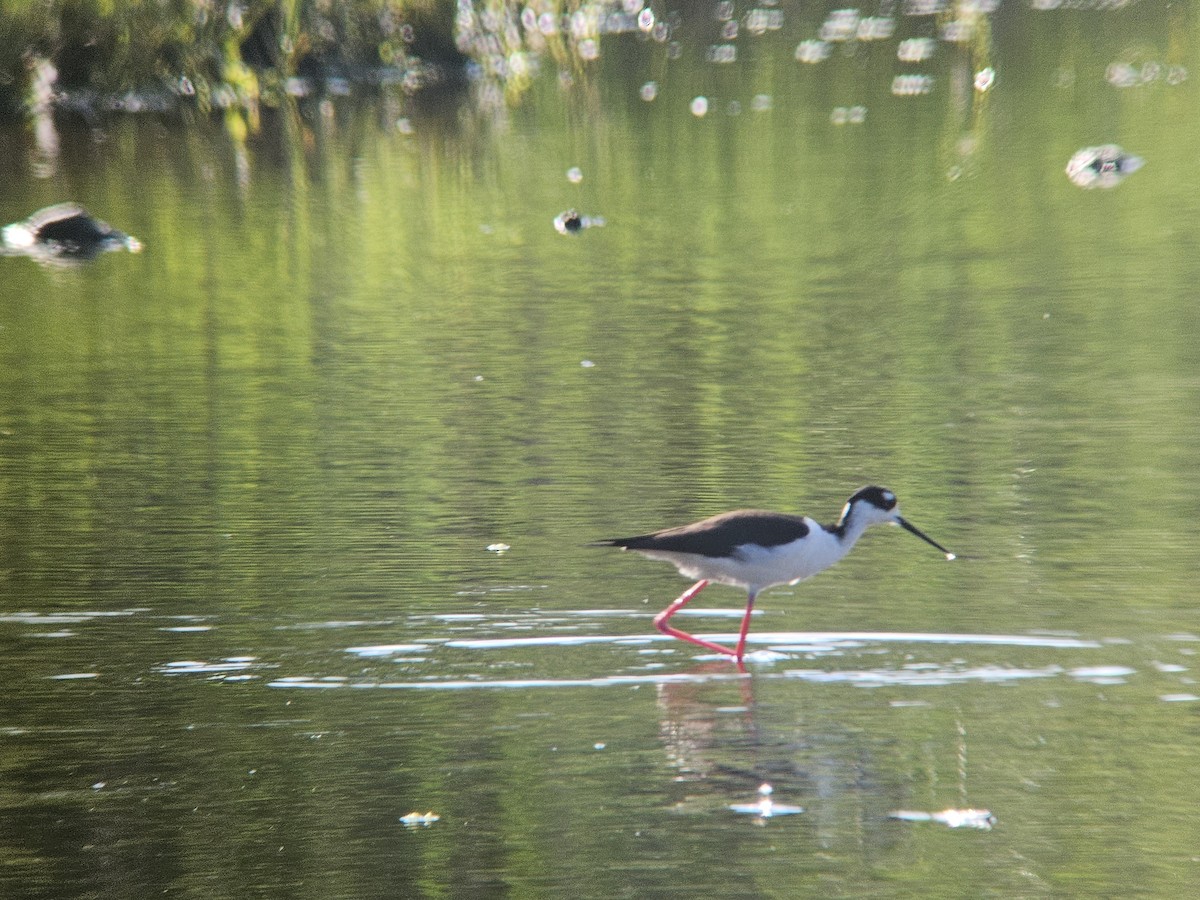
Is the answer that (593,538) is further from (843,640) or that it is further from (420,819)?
(420,819)

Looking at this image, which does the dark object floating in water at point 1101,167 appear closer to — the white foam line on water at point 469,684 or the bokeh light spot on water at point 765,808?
the white foam line on water at point 469,684

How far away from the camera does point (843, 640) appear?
794cm

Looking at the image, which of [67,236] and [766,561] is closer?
[766,561]

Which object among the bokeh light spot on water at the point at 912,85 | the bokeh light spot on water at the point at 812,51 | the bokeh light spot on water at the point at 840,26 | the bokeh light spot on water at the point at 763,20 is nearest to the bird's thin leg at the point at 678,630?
the bokeh light spot on water at the point at 912,85

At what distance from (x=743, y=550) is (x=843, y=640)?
0.51 meters

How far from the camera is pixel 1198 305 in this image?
14.7 meters

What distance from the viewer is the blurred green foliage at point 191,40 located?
2681 cm

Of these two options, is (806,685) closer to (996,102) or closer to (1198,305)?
(1198,305)

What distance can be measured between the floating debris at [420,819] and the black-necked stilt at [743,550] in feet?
6.05

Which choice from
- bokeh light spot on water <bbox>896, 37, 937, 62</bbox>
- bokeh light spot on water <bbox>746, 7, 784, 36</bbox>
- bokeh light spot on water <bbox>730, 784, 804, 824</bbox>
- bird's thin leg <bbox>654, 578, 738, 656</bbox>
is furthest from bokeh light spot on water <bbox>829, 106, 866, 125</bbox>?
bokeh light spot on water <bbox>730, 784, 804, 824</bbox>

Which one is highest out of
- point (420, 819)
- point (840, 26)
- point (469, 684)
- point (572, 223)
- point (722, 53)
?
point (840, 26)

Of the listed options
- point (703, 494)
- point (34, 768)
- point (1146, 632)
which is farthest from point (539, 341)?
point (34, 768)

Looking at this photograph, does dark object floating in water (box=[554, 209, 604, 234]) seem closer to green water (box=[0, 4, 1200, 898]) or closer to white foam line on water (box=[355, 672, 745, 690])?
green water (box=[0, 4, 1200, 898])

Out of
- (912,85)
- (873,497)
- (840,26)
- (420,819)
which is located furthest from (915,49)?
(420,819)
